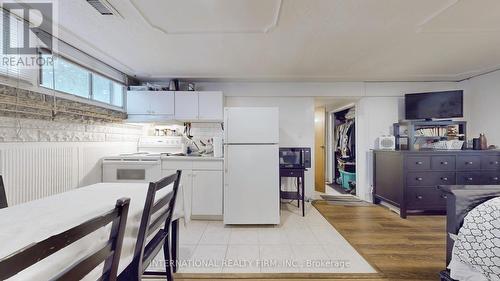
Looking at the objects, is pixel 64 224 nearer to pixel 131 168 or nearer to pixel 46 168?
pixel 46 168

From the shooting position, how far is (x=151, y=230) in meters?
1.34

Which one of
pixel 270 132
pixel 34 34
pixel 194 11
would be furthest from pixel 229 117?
pixel 34 34

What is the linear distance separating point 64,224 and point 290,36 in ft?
7.59

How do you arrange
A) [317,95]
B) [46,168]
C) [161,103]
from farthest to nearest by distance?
[317,95]
[161,103]
[46,168]

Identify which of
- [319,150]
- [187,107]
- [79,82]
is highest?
[79,82]

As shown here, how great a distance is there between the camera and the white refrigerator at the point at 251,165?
291 cm

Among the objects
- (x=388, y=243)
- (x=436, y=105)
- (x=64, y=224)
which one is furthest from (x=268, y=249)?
(x=436, y=105)

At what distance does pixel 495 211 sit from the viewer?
1.35m

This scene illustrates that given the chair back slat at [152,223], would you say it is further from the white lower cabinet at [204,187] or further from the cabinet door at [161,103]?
the cabinet door at [161,103]

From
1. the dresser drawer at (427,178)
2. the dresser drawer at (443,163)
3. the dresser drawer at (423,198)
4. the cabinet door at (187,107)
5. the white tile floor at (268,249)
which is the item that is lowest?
the white tile floor at (268,249)

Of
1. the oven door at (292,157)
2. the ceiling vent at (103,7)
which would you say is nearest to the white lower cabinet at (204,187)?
the oven door at (292,157)

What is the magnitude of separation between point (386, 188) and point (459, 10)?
2.60m

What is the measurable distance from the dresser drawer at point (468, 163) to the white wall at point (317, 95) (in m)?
1.09

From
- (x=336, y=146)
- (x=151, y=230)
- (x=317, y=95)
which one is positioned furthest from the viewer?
(x=336, y=146)
